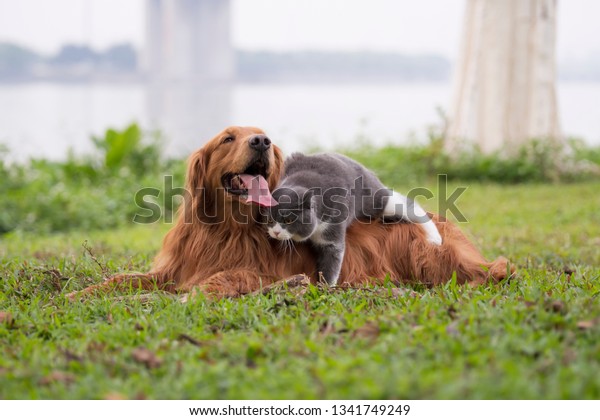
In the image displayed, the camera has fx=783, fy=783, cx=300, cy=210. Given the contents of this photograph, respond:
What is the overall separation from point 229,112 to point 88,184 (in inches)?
295

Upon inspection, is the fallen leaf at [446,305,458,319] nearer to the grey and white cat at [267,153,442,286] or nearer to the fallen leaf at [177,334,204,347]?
the grey and white cat at [267,153,442,286]

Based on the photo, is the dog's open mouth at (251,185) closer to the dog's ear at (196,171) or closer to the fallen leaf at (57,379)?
the dog's ear at (196,171)

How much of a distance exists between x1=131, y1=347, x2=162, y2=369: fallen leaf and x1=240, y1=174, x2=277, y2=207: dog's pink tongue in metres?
1.29

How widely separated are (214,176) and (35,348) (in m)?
1.45

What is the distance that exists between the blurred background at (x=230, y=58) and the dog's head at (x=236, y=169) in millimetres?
10625

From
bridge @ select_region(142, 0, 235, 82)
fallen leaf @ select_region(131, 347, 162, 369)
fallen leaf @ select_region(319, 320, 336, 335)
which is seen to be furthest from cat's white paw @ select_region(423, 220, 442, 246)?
bridge @ select_region(142, 0, 235, 82)

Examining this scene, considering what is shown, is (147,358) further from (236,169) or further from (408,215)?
(408,215)

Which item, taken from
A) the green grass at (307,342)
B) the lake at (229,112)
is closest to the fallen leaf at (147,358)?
the green grass at (307,342)

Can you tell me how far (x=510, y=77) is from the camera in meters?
11.7

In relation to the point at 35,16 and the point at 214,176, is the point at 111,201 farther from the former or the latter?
the point at 35,16

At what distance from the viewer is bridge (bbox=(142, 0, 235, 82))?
54.3 feet

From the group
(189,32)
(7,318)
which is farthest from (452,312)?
(189,32)

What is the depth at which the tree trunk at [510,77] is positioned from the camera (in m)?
11.6

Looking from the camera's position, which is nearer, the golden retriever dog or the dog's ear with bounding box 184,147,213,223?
the golden retriever dog
